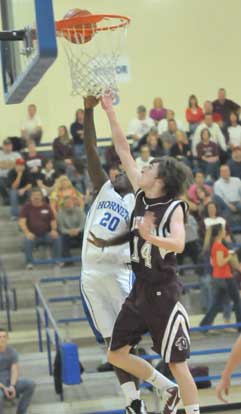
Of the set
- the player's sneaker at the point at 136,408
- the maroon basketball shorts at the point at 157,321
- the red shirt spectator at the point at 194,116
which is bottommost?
the red shirt spectator at the point at 194,116

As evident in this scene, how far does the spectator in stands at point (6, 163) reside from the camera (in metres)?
16.1

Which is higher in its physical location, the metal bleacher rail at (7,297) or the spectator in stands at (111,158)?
the spectator in stands at (111,158)

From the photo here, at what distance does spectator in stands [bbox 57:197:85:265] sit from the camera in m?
14.1

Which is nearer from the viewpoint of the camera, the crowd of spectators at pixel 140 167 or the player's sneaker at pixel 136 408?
the player's sneaker at pixel 136 408

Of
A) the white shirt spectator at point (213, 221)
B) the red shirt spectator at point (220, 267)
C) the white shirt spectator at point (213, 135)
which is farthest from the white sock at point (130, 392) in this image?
the white shirt spectator at point (213, 135)

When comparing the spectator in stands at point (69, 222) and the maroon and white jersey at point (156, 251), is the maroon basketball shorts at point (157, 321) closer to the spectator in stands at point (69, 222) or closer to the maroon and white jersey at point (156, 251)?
the maroon and white jersey at point (156, 251)

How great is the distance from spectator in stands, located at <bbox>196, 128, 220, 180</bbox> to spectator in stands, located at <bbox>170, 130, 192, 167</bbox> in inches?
9.2

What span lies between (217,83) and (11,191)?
8.30m

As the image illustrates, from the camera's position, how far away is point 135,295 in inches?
226

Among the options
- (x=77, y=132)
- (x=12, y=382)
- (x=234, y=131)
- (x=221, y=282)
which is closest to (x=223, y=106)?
(x=234, y=131)

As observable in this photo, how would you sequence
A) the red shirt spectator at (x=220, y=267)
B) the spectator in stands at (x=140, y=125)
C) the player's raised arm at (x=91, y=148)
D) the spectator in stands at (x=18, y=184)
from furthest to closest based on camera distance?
the spectator in stands at (x=140, y=125) < the spectator in stands at (x=18, y=184) < the red shirt spectator at (x=220, y=267) < the player's raised arm at (x=91, y=148)

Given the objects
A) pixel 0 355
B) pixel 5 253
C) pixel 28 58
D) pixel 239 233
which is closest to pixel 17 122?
pixel 5 253

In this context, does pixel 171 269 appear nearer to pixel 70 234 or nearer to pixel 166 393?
pixel 166 393

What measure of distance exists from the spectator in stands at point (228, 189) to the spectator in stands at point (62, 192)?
8.36 feet
